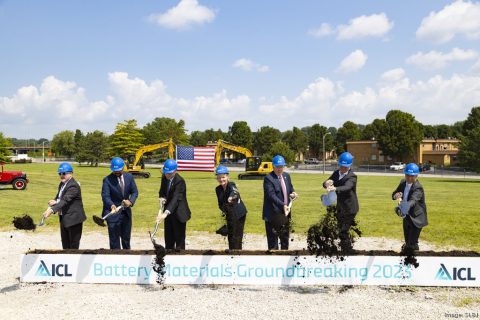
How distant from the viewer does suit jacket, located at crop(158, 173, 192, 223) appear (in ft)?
23.7

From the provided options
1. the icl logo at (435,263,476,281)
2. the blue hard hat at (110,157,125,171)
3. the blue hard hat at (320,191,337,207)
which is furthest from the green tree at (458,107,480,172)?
the blue hard hat at (110,157,125,171)

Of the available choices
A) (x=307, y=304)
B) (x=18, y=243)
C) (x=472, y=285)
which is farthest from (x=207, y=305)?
(x=18, y=243)

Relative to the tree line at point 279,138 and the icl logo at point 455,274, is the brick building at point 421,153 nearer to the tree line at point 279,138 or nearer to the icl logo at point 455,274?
the tree line at point 279,138

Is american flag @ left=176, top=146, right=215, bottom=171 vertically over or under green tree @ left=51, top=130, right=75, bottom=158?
under

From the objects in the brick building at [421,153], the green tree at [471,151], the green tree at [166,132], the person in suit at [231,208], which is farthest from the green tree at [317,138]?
the person in suit at [231,208]

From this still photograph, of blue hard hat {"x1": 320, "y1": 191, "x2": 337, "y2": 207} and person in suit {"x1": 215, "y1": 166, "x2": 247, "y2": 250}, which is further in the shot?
person in suit {"x1": 215, "y1": 166, "x2": 247, "y2": 250}

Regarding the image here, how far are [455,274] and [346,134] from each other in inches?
3886

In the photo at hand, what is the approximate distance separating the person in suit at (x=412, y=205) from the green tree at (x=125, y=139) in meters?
68.6

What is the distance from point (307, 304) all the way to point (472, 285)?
2.78 meters

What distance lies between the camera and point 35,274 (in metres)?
6.89

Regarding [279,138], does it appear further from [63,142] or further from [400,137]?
[63,142]

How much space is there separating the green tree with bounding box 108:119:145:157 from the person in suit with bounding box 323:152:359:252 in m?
68.4

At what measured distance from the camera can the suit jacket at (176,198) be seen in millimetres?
7238

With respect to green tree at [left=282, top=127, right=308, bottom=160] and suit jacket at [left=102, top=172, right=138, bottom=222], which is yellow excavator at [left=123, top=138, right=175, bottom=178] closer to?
suit jacket at [left=102, top=172, right=138, bottom=222]
